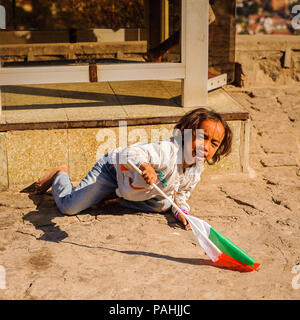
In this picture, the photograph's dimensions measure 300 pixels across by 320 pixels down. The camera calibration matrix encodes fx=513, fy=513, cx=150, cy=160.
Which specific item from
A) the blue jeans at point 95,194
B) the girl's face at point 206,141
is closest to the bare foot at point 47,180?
the blue jeans at point 95,194

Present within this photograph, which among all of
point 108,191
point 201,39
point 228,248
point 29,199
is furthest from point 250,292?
point 201,39

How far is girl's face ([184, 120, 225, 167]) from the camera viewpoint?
9.73 feet

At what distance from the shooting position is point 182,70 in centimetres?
398

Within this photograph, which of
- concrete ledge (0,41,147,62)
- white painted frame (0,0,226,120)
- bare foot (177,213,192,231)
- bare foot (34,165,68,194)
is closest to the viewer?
Result: bare foot (177,213,192,231)

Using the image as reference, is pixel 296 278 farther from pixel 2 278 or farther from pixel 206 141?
pixel 2 278

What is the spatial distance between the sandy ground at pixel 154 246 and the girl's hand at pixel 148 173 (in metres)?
0.39

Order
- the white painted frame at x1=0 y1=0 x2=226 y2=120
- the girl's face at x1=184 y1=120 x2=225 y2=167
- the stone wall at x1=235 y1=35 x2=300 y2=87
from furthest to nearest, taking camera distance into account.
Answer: the stone wall at x1=235 y1=35 x2=300 y2=87 → the white painted frame at x1=0 y1=0 x2=226 y2=120 → the girl's face at x1=184 y1=120 x2=225 y2=167

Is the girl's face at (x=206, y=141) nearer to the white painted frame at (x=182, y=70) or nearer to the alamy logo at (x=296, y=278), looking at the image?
the alamy logo at (x=296, y=278)

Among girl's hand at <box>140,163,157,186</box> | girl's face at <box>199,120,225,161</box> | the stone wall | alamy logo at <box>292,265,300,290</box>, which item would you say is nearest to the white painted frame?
girl's face at <box>199,120,225,161</box>

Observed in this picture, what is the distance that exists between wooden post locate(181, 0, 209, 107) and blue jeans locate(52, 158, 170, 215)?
104cm

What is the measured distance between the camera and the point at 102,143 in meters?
3.71

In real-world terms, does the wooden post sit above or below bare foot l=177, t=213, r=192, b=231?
above

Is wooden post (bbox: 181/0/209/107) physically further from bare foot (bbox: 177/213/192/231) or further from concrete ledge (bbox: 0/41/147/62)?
concrete ledge (bbox: 0/41/147/62)

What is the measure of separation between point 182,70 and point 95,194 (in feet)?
4.22
